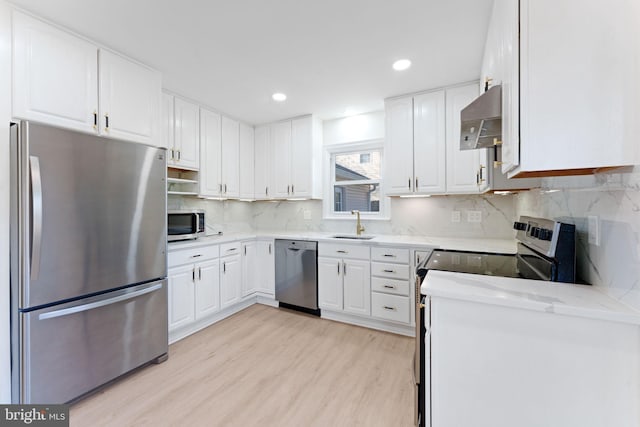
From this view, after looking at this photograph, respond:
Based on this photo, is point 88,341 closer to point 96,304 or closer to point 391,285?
point 96,304

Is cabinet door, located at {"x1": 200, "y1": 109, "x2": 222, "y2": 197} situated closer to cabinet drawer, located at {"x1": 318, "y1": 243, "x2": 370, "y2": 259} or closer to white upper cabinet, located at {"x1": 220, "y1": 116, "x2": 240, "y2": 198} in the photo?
white upper cabinet, located at {"x1": 220, "y1": 116, "x2": 240, "y2": 198}

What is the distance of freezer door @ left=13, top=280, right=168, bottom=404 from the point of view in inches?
61.2

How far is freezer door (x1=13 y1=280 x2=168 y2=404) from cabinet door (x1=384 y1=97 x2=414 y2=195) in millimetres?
2502

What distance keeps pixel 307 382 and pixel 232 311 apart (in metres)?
1.64

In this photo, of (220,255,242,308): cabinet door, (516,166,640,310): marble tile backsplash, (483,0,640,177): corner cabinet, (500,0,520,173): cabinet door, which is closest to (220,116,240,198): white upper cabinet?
(220,255,242,308): cabinet door

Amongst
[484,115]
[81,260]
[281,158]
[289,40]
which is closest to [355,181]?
[281,158]

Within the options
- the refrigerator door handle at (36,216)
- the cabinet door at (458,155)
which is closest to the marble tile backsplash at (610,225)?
the cabinet door at (458,155)

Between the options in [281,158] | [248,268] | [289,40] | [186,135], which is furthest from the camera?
[281,158]

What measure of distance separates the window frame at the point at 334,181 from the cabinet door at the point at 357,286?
0.81 metres

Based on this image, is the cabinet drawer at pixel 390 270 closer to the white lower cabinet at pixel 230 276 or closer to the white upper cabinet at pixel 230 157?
the white lower cabinet at pixel 230 276

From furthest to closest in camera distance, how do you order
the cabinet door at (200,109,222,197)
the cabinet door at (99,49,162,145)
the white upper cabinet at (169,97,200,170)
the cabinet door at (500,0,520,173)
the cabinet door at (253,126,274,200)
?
1. the cabinet door at (253,126,274,200)
2. the cabinet door at (200,109,222,197)
3. the white upper cabinet at (169,97,200,170)
4. the cabinet door at (99,49,162,145)
5. the cabinet door at (500,0,520,173)

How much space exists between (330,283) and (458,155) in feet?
6.32

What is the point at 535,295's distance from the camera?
98cm

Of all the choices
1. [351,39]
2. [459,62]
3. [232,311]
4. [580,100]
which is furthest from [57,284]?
[459,62]
